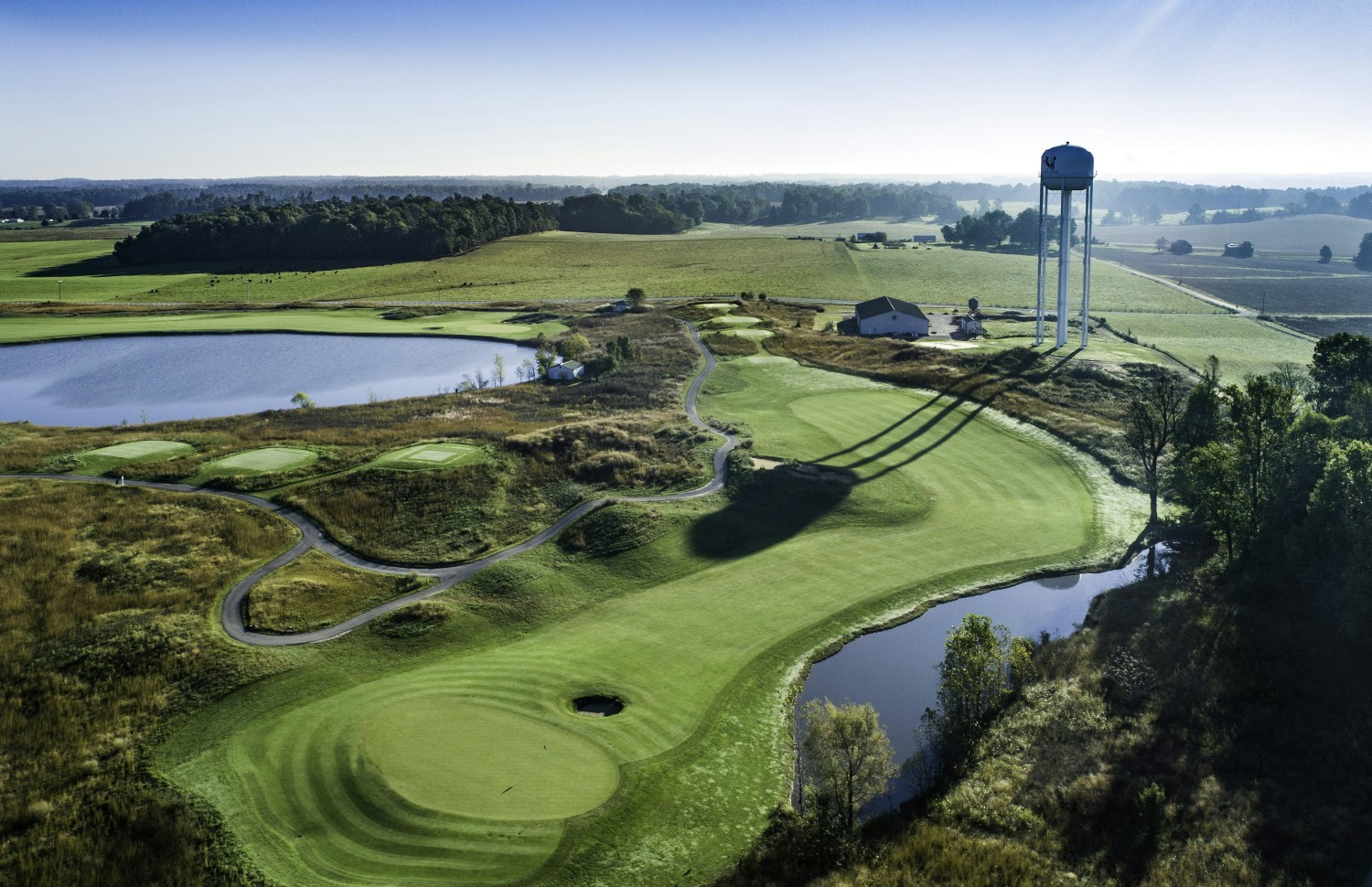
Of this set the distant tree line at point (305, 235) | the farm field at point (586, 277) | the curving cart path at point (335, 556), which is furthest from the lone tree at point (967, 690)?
the distant tree line at point (305, 235)

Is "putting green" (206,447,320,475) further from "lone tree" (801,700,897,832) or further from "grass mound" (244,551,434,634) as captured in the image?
"lone tree" (801,700,897,832)

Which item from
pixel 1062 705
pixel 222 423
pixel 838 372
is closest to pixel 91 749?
pixel 1062 705

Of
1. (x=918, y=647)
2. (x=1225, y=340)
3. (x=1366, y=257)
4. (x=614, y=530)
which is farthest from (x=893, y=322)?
(x=1366, y=257)

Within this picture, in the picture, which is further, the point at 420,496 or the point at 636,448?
the point at 636,448

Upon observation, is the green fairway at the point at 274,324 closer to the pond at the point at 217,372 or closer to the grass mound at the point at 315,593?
the pond at the point at 217,372

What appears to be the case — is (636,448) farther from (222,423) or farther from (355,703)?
(222,423)
